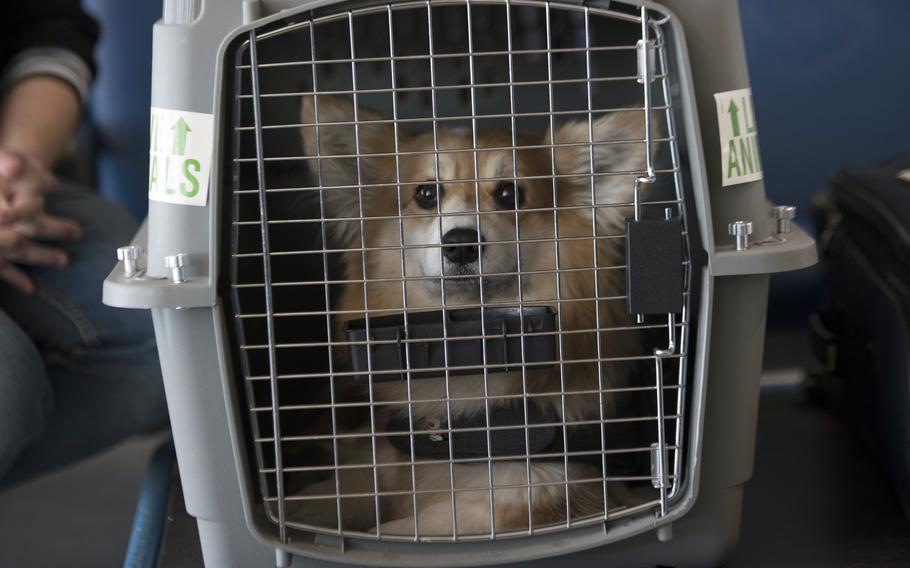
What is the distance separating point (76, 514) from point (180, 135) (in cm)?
88

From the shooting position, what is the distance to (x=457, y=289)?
1.15 metres

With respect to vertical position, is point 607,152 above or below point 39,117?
below

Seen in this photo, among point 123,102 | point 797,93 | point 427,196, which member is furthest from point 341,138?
point 797,93

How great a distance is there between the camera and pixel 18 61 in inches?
56.8

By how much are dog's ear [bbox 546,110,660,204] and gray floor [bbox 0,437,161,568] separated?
854mm

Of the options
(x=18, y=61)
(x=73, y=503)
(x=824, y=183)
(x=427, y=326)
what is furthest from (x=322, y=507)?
(x=824, y=183)

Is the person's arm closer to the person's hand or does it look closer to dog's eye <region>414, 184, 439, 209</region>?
the person's hand

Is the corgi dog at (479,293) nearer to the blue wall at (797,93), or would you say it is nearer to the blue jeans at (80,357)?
the blue jeans at (80,357)

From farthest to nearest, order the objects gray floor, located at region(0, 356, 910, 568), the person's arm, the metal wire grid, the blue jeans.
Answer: the person's arm, the blue jeans, gray floor, located at region(0, 356, 910, 568), the metal wire grid

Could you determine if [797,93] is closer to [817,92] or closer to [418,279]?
[817,92]

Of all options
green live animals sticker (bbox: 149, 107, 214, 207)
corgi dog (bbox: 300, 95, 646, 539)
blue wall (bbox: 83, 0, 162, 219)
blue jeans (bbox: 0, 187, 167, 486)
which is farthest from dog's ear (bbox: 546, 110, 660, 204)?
blue wall (bbox: 83, 0, 162, 219)

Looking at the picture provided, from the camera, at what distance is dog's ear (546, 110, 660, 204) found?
101cm

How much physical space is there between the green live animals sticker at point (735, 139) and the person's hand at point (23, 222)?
0.90m

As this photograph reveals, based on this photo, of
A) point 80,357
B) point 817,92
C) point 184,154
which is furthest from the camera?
point 817,92
